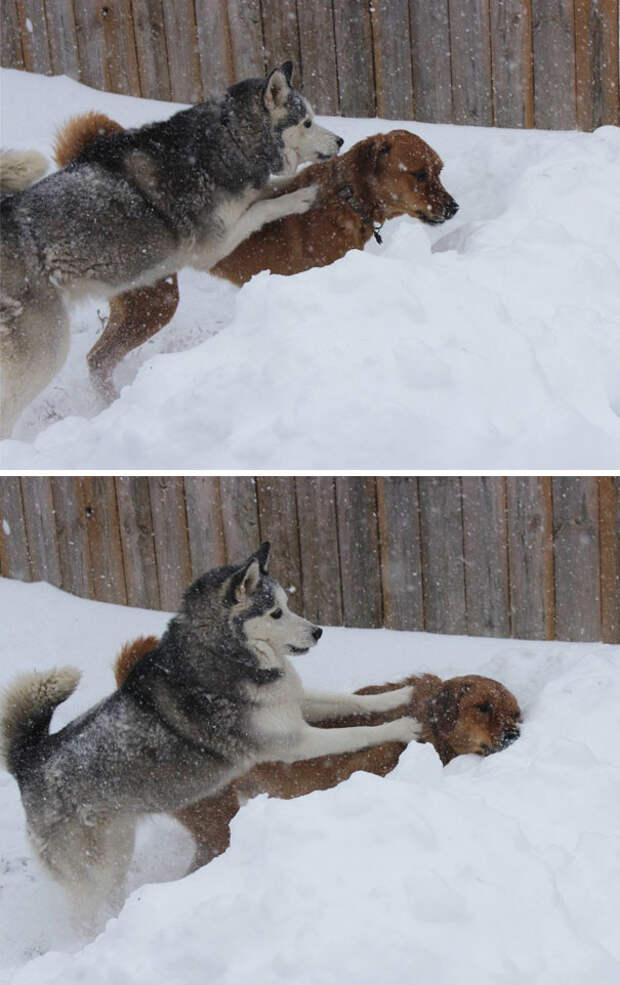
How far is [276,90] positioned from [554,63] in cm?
252

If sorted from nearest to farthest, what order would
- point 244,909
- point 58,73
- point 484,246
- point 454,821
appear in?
point 244,909 < point 454,821 < point 484,246 < point 58,73

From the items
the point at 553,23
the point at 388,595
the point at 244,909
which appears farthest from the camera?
the point at 553,23

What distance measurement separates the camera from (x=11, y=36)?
9422 mm

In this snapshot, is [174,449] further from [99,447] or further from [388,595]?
[388,595]

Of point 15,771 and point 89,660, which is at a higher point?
point 15,771

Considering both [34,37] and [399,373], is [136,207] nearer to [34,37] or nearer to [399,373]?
[399,373]

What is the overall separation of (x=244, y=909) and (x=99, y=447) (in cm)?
240

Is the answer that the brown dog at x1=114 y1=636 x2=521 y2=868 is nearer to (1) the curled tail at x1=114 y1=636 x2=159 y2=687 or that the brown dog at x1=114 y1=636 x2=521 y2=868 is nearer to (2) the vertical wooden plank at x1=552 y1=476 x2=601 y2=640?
(1) the curled tail at x1=114 y1=636 x2=159 y2=687

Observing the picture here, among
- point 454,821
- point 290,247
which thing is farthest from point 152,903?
point 290,247

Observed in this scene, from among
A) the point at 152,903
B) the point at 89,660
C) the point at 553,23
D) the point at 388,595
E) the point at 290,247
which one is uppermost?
the point at 553,23

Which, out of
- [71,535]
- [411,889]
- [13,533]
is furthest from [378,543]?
[411,889]

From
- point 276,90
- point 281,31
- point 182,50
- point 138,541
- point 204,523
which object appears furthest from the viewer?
point 182,50

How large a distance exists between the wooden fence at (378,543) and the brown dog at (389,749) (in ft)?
3.85

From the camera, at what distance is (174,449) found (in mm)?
4883
